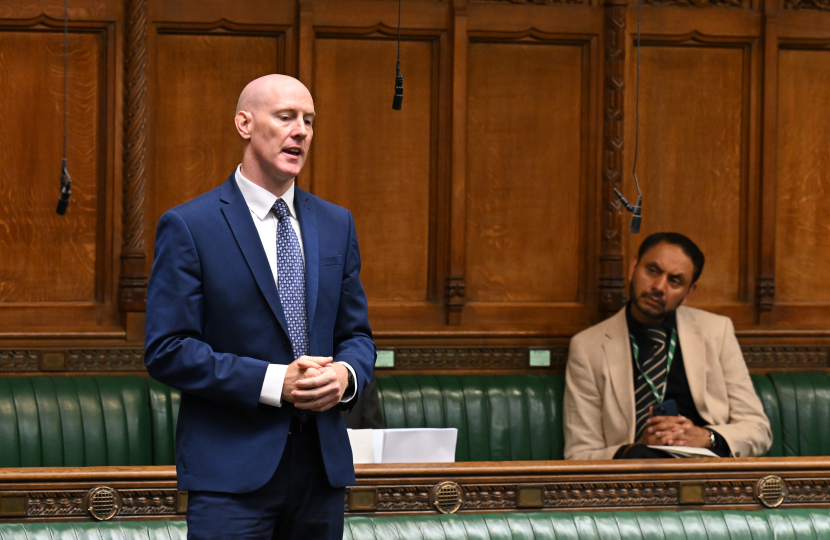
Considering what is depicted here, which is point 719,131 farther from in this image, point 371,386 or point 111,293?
point 111,293

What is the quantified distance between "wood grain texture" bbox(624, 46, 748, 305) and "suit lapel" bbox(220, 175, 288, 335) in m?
3.33

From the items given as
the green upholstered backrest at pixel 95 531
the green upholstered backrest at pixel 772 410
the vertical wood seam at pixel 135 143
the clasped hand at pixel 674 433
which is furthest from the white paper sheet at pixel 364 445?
the green upholstered backrest at pixel 772 410

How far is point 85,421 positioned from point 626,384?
7.17ft

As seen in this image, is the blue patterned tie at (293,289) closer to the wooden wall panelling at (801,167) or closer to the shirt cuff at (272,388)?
the shirt cuff at (272,388)

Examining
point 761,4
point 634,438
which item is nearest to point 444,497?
point 634,438

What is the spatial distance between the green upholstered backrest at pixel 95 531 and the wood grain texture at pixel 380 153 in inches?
93.2

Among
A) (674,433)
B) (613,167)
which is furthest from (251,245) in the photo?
(613,167)

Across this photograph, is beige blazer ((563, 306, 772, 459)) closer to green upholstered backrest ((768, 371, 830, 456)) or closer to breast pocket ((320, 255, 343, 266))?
green upholstered backrest ((768, 371, 830, 456))

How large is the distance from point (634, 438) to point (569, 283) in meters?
0.97

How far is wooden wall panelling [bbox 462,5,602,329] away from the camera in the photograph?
510cm

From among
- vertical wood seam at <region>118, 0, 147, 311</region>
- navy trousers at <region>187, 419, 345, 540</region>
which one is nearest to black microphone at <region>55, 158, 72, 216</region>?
vertical wood seam at <region>118, 0, 147, 311</region>

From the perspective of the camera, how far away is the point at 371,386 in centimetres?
412

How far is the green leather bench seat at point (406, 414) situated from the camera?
419 cm

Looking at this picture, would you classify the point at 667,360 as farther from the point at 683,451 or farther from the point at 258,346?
the point at 258,346
